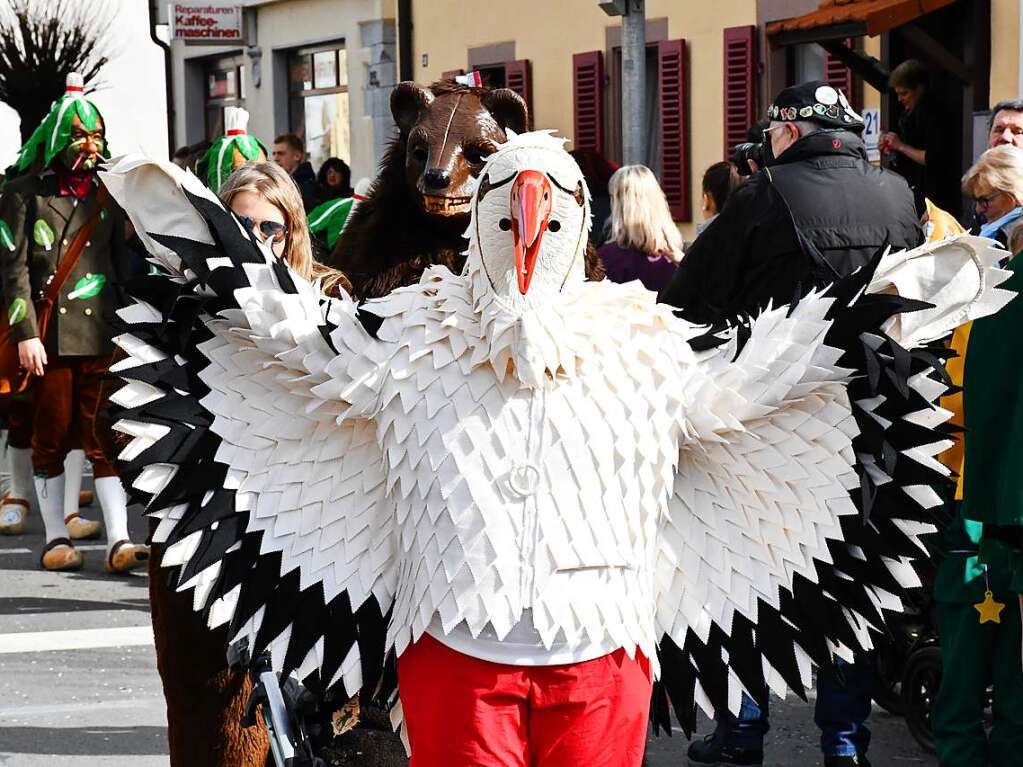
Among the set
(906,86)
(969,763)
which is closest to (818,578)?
(969,763)

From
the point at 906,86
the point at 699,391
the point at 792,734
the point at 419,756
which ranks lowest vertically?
the point at 792,734

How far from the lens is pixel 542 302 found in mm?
2965

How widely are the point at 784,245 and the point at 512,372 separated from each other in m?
2.03

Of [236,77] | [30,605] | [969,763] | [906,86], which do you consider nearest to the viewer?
[969,763]

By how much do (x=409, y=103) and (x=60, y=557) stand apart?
4.22 m

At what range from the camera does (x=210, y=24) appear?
71.5 feet

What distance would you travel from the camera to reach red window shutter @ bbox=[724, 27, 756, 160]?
14.1 m

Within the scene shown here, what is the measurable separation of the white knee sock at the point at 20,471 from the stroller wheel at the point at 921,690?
525 cm

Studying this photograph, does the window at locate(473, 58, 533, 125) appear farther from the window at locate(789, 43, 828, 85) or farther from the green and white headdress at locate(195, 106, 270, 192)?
the green and white headdress at locate(195, 106, 270, 192)

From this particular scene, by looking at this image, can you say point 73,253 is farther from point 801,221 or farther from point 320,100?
point 320,100

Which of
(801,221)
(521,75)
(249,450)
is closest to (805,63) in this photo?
(521,75)

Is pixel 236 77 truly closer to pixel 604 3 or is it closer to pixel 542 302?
pixel 604 3

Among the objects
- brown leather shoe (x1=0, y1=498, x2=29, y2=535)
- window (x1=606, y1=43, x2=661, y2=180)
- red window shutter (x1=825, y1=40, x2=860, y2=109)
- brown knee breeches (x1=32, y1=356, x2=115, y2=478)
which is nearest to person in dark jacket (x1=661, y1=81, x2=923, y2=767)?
brown knee breeches (x1=32, y1=356, x2=115, y2=478)

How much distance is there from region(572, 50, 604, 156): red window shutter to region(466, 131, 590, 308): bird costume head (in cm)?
1318
